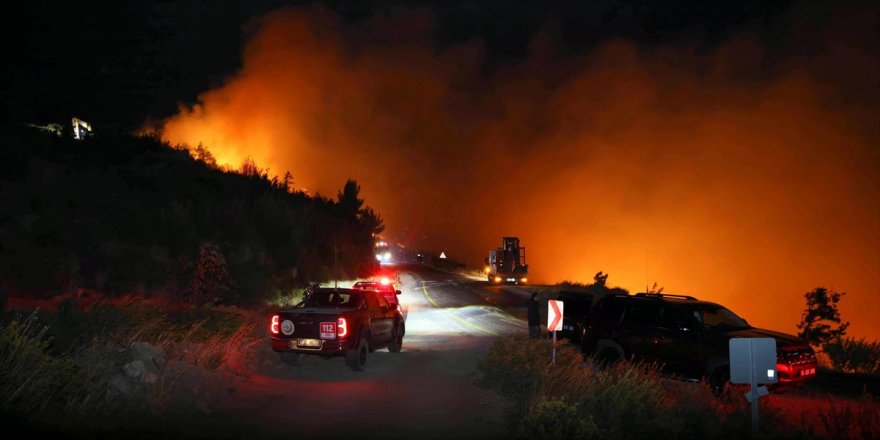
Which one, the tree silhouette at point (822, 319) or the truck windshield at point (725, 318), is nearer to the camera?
the truck windshield at point (725, 318)

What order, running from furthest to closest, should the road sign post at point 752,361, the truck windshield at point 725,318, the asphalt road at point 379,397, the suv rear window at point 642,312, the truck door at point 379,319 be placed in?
1. the truck door at point 379,319
2. the suv rear window at point 642,312
3. the truck windshield at point 725,318
4. the asphalt road at point 379,397
5. the road sign post at point 752,361

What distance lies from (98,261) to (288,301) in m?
7.79

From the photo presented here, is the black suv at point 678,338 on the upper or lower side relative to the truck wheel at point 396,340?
upper

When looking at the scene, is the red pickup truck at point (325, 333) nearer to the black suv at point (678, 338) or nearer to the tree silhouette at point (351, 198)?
the black suv at point (678, 338)

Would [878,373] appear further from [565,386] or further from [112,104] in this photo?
[112,104]

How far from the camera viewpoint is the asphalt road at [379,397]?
846 cm

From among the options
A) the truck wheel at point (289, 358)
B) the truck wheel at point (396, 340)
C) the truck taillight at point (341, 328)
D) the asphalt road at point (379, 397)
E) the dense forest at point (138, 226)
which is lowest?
the asphalt road at point (379, 397)

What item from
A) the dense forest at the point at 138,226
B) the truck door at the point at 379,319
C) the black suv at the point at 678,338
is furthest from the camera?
the dense forest at the point at 138,226

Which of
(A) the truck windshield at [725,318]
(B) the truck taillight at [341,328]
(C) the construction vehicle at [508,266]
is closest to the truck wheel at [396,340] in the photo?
(B) the truck taillight at [341,328]

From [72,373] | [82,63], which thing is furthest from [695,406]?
[82,63]

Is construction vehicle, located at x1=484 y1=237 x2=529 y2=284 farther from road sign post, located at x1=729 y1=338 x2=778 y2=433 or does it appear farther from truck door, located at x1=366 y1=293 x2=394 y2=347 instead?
road sign post, located at x1=729 y1=338 x2=778 y2=433

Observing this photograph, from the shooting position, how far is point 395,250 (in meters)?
156

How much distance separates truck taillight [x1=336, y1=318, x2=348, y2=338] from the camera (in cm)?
1305

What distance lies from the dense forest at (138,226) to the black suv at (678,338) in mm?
10545
